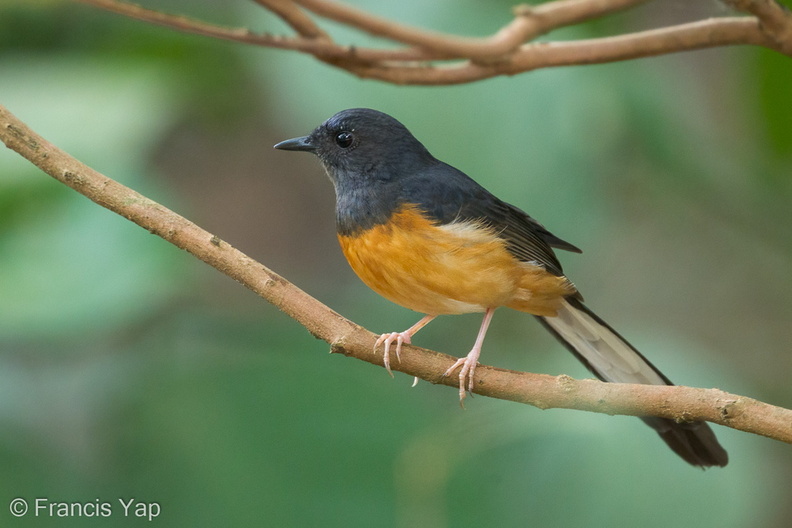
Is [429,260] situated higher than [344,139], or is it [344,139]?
[344,139]

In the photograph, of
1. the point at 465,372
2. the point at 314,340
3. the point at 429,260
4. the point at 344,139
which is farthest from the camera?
the point at 314,340

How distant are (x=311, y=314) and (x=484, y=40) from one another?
770 millimetres

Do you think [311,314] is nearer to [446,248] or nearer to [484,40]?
[446,248]

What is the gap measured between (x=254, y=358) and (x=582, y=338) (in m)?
1.27

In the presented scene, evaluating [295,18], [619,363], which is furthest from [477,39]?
[619,363]

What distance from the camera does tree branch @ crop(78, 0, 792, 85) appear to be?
1.90 meters

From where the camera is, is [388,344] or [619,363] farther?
[619,363]

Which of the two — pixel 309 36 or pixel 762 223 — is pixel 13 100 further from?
pixel 762 223

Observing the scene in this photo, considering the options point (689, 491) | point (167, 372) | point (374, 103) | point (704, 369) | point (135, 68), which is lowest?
point (689, 491)

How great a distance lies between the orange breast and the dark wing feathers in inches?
1.5

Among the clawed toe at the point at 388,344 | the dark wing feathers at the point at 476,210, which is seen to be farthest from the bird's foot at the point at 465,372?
the dark wing feathers at the point at 476,210

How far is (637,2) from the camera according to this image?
7.49ft

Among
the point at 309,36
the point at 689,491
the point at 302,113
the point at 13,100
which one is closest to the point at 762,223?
the point at 689,491

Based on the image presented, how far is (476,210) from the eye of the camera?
2.64 meters
